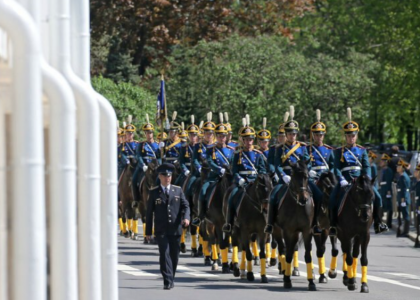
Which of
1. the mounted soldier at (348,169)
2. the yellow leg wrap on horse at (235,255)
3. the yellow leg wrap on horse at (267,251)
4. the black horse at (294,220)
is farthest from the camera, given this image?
the yellow leg wrap on horse at (267,251)

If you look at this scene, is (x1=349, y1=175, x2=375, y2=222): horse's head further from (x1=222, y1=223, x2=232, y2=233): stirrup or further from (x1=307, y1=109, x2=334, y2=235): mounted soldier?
(x1=222, y1=223, x2=232, y2=233): stirrup

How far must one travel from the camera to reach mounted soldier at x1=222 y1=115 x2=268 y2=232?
2309 centimetres

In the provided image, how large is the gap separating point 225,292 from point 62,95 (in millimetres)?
10547

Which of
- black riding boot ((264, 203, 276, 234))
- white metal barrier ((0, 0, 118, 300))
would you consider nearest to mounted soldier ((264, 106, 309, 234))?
black riding boot ((264, 203, 276, 234))

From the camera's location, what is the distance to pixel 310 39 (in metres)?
62.2

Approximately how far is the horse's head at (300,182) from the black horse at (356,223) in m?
0.68

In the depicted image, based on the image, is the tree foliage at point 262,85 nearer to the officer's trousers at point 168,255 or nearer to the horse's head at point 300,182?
the horse's head at point 300,182

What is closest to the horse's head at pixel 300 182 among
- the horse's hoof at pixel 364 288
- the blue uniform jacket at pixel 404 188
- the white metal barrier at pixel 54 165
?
the horse's hoof at pixel 364 288

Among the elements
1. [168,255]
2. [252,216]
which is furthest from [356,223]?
[168,255]

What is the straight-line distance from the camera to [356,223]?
68.8 feet

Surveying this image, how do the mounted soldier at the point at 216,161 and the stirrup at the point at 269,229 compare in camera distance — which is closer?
the stirrup at the point at 269,229

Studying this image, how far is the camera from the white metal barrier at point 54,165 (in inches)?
370

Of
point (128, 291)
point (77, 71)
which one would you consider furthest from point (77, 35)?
point (128, 291)

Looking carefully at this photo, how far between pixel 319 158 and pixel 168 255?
346cm
